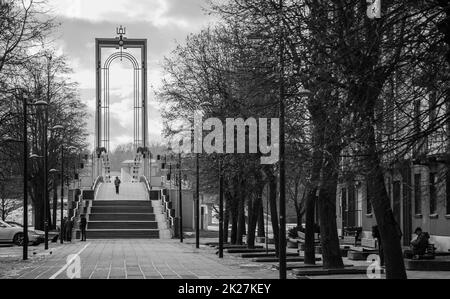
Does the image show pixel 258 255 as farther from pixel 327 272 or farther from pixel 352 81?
pixel 352 81

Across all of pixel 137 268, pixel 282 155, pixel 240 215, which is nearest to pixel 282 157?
pixel 282 155

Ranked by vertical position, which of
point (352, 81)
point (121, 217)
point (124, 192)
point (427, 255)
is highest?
point (352, 81)

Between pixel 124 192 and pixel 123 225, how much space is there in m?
15.1

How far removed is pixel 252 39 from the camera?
21.3 m

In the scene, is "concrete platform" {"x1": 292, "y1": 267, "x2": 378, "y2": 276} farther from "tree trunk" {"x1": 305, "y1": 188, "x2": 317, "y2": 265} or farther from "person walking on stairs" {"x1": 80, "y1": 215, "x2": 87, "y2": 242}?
"person walking on stairs" {"x1": 80, "y1": 215, "x2": 87, "y2": 242}

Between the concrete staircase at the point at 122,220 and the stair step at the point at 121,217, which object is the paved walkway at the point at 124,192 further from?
the stair step at the point at 121,217

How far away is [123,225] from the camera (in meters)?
74.1

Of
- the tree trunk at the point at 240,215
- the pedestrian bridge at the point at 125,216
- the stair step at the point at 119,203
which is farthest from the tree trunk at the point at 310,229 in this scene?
the stair step at the point at 119,203

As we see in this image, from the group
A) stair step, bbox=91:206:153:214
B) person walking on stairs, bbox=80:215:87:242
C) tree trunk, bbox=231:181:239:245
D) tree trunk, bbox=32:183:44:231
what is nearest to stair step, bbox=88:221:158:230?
tree trunk, bbox=32:183:44:231

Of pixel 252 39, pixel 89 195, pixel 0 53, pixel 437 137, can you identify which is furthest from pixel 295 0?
pixel 89 195
